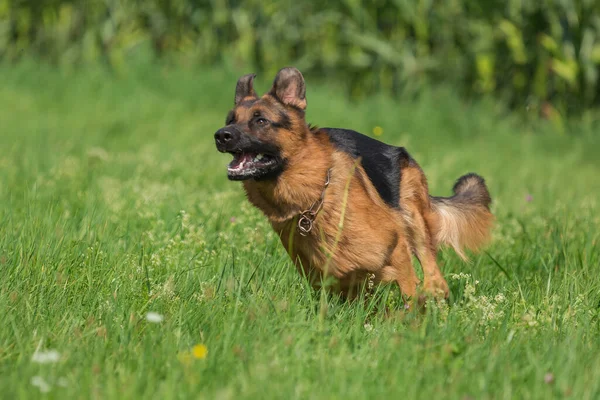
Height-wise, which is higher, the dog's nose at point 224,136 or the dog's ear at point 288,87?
the dog's ear at point 288,87

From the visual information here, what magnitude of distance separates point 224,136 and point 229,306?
811mm

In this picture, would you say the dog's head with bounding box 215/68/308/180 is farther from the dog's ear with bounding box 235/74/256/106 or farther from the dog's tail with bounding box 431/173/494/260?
the dog's tail with bounding box 431/173/494/260

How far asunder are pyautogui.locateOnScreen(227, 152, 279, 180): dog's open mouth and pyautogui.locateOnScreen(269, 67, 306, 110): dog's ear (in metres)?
0.37

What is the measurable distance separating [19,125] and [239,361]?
24.5ft

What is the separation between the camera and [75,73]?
12422 mm

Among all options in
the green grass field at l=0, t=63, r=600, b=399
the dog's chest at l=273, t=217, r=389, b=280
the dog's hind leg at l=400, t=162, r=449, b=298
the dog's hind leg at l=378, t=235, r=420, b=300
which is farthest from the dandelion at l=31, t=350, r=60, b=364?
the dog's hind leg at l=400, t=162, r=449, b=298

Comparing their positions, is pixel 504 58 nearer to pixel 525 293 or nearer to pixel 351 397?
pixel 525 293

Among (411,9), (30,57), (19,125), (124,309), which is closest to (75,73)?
(30,57)

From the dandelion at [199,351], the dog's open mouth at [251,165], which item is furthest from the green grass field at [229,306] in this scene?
the dog's open mouth at [251,165]

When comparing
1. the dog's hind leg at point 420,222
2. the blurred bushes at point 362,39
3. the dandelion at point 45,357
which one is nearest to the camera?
the dandelion at point 45,357

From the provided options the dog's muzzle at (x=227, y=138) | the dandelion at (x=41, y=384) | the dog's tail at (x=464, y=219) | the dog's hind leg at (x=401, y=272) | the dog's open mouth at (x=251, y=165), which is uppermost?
the dog's muzzle at (x=227, y=138)

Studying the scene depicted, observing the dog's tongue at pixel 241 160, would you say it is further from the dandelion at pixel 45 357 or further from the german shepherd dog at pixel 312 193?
the dandelion at pixel 45 357

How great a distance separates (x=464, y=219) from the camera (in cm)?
507

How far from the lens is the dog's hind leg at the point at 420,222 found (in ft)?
15.3
